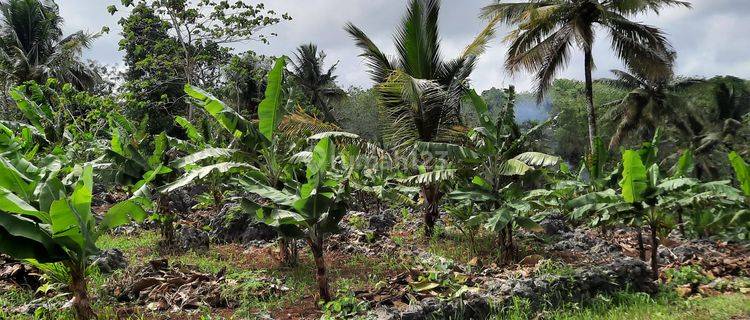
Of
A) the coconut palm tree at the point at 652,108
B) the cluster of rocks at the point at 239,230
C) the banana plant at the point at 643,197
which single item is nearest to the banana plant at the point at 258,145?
the cluster of rocks at the point at 239,230

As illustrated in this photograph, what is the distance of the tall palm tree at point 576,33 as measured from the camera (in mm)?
15156

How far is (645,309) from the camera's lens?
5918 millimetres

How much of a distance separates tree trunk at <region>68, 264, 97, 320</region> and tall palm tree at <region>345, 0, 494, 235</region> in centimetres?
650

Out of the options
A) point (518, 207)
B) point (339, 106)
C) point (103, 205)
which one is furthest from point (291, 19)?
point (339, 106)

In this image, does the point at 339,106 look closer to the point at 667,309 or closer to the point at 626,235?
the point at 626,235

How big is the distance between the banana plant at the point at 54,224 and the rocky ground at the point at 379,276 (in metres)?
0.92

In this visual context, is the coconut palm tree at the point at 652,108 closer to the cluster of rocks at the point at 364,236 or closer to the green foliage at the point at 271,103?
the cluster of rocks at the point at 364,236

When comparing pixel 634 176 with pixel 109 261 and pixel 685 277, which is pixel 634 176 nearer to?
pixel 685 277

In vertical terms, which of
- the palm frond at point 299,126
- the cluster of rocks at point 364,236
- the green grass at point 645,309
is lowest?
the green grass at point 645,309

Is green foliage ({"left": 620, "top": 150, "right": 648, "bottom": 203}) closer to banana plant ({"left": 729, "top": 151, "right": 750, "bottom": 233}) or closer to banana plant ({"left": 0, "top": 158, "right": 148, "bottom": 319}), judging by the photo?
banana plant ({"left": 729, "top": 151, "right": 750, "bottom": 233})

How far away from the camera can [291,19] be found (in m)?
16.1

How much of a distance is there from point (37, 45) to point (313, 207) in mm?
22407

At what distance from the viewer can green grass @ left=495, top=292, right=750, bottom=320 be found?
5.59 metres

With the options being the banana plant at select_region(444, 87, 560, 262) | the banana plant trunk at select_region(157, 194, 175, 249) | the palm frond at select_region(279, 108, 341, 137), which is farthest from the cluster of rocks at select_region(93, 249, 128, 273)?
the banana plant at select_region(444, 87, 560, 262)
